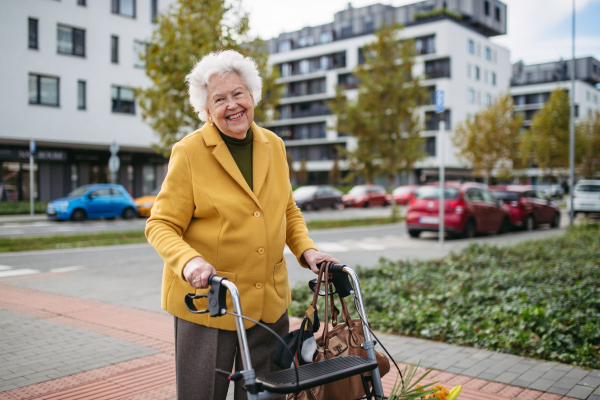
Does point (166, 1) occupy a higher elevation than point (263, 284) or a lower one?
higher

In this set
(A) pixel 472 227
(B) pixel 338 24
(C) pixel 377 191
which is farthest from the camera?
(B) pixel 338 24

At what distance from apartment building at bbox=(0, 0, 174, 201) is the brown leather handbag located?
94.3 feet

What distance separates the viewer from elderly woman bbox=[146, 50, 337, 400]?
228 centimetres

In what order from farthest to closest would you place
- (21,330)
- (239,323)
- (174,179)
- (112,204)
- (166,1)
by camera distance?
(166,1)
(112,204)
(21,330)
(174,179)
(239,323)

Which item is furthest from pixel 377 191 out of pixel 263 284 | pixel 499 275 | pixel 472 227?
pixel 263 284

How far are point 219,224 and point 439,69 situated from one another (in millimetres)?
56447

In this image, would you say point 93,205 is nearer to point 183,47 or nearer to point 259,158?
point 183,47

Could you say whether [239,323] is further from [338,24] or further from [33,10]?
[338,24]

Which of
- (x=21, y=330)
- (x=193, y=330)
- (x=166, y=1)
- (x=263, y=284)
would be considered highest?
(x=166, y=1)

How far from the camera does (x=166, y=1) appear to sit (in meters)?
33.2

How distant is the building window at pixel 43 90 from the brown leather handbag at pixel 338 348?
29444 millimetres

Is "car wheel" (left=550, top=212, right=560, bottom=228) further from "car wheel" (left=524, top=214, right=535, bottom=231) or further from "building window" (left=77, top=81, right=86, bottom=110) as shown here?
"building window" (left=77, top=81, right=86, bottom=110)

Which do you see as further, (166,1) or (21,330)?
(166,1)

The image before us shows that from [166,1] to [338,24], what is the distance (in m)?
40.3
